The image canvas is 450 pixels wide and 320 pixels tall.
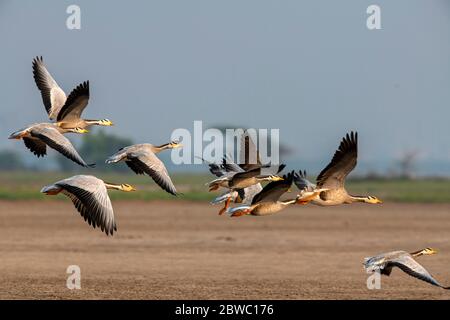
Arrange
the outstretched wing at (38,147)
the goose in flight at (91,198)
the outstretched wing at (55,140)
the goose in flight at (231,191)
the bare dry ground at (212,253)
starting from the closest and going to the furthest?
the goose in flight at (91,198)
the outstretched wing at (55,140)
the goose in flight at (231,191)
the outstretched wing at (38,147)
the bare dry ground at (212,253)

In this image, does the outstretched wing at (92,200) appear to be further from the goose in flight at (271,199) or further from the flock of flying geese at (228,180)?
the goose in flight at (271,199)

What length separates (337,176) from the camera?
16844 millimetres

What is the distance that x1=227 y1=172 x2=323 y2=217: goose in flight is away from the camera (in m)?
16.8

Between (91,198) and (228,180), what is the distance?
7.32ft

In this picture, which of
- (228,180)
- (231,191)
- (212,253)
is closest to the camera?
(228,180)

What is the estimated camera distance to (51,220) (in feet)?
122

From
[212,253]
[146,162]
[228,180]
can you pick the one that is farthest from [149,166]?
[212,253]

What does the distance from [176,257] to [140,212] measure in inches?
608

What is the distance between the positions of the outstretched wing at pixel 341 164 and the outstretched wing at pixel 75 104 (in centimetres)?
321

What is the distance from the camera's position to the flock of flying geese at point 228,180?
16297 mm

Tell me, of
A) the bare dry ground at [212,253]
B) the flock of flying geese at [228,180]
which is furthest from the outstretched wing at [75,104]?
the bare dry ground at [212,253]

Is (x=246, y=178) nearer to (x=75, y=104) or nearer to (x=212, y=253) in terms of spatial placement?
(x=75, y=104)

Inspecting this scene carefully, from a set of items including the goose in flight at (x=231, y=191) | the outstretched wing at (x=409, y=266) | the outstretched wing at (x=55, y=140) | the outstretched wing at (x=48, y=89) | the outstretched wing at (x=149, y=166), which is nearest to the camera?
the outstretched wing at (x=55, y=140)

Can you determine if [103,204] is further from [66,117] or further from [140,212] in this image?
[140,212]
